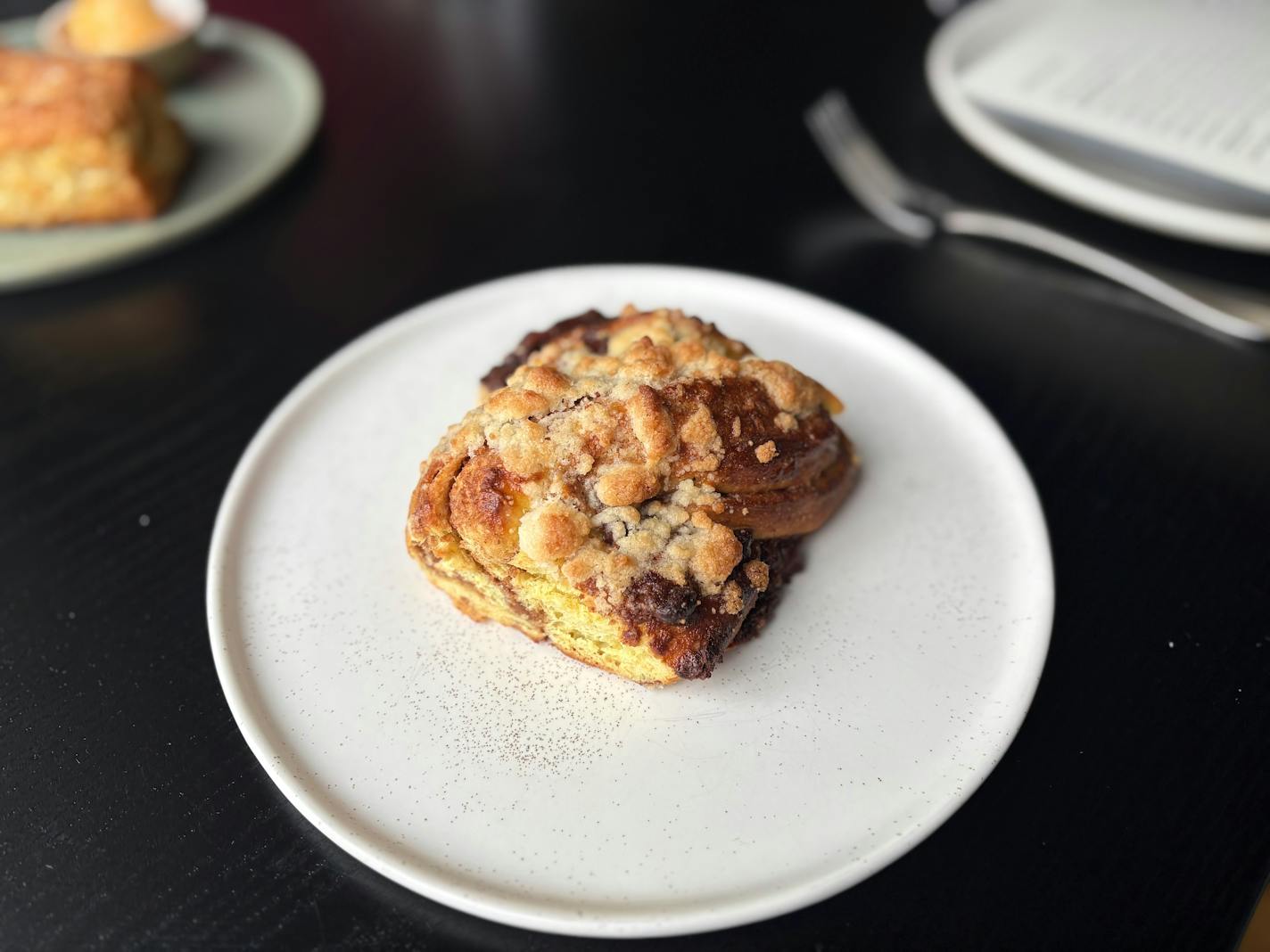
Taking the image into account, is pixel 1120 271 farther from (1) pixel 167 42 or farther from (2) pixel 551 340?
(1) pixel 167 42

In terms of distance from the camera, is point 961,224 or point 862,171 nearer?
point 961,224

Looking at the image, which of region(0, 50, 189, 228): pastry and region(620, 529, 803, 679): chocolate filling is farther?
region(0, 50, 189, 228): pastry

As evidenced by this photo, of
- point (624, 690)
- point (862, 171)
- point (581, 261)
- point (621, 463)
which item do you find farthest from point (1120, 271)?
point (624, 690)

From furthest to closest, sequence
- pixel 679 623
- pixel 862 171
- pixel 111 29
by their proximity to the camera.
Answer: pixel 111 29 < pixel 862 171 < pixel 679 623

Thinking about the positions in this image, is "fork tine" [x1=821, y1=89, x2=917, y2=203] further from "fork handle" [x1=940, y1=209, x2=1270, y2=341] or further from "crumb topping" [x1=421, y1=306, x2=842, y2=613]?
"crumb topping" [x1=421, y1=306, x2=842, y2=613]

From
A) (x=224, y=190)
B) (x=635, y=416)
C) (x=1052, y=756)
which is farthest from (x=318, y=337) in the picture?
(x=1052, y=756)

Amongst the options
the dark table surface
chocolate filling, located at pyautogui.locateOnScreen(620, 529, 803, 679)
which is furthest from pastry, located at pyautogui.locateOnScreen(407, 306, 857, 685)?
the dark table surface

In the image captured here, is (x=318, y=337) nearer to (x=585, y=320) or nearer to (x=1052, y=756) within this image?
(x=585, y=320)

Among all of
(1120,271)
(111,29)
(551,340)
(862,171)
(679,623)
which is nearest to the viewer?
(679,623)
